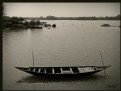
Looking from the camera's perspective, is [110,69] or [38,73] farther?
[110,69]

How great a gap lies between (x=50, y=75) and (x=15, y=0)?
423 cm

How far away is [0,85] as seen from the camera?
1.16 meters

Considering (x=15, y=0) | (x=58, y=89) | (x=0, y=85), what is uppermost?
(x=15, y=0)

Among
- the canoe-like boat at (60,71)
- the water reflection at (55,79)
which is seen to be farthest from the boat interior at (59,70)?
the water reflection at (55,79)

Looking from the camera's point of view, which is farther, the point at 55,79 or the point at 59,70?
the point at 59,70

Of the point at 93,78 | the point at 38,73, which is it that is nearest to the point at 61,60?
the point at 93,78

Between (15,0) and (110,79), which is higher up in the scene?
(15,0)

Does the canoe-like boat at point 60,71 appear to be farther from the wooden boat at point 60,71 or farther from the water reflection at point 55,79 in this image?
the water reflection at point 55,79

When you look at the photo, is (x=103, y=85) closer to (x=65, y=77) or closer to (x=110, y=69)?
(x=65, y=77)

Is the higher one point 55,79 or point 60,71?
point 60,71

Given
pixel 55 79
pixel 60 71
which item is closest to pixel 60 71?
pixel 60 71

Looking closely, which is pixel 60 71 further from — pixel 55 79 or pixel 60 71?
pixel 55 79

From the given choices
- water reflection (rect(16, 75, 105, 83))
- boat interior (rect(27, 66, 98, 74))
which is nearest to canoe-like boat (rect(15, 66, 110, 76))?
boat interior (rect(27, 66, 98, 74))

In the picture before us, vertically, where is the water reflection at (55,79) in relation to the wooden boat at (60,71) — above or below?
below
